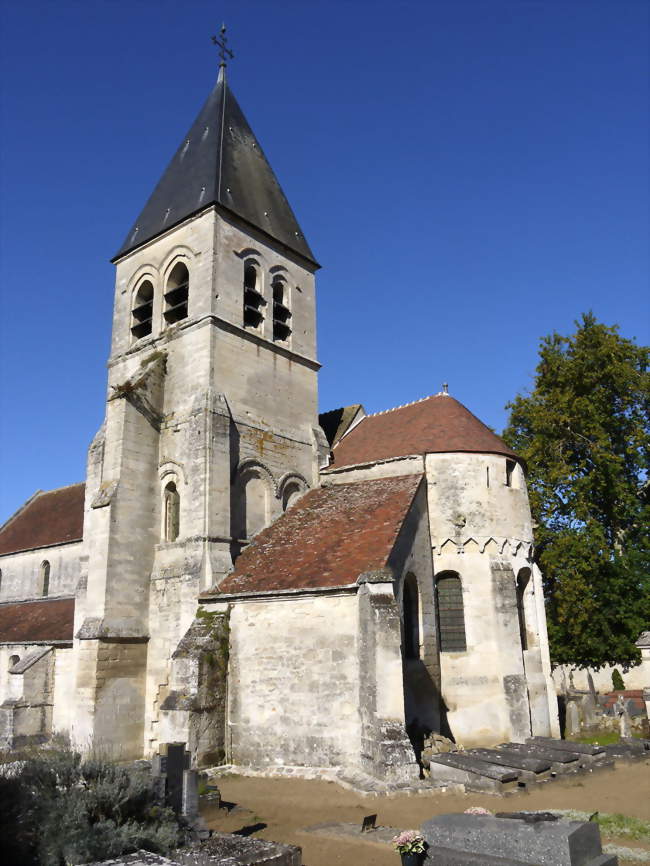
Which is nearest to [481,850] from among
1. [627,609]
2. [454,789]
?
[454,789]

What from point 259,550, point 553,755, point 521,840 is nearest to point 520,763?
point 553,755

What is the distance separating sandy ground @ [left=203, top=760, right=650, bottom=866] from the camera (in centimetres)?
833

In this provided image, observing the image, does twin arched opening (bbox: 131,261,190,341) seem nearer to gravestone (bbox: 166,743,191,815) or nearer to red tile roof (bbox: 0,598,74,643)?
red tile roof (bbox: 0,598,74,643)

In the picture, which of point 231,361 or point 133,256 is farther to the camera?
point 133,256

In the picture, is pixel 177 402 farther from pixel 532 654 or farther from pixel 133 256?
pixel 532 654

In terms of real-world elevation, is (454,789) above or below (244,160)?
below

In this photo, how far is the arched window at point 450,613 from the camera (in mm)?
15852

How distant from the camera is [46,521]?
26.8 metres

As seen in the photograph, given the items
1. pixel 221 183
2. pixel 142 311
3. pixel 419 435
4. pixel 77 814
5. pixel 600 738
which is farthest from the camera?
pixel 142 311

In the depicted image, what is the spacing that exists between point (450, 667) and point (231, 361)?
9720 millimetres

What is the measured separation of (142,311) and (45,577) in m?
10.9

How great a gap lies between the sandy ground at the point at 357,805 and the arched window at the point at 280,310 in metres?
12.9

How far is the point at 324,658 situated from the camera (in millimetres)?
13328

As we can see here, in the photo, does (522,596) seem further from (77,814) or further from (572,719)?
(77,814)
